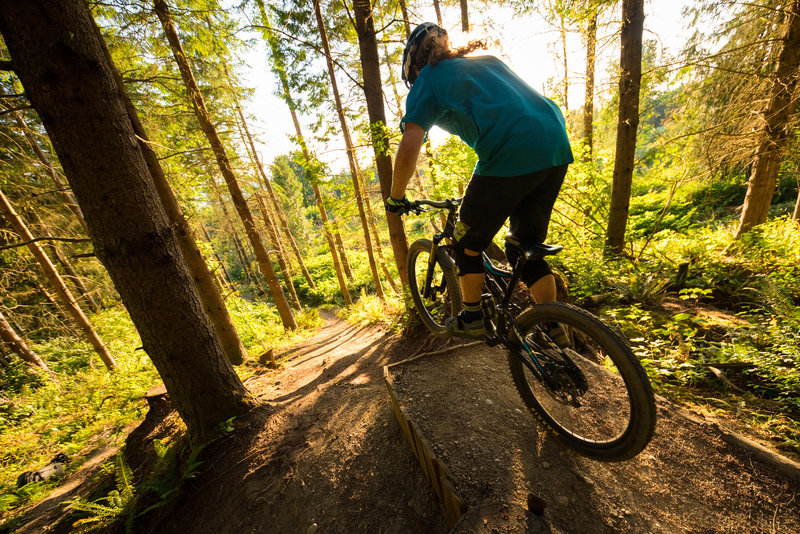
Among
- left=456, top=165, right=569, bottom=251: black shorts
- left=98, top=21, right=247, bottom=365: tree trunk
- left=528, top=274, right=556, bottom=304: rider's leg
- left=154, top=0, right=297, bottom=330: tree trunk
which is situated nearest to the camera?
left=456, top=165, right=569, bottom=251: black shorts

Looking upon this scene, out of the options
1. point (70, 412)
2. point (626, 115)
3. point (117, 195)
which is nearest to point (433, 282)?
point (117, 195)

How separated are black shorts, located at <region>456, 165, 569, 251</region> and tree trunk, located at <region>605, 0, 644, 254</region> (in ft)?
18.1

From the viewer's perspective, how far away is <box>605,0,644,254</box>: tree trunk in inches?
199

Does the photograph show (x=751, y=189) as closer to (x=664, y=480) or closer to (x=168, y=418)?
(x=664, y=480)

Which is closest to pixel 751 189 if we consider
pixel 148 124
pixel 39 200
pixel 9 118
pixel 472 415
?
pixel 472 415

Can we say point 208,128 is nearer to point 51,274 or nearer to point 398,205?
point 51,274

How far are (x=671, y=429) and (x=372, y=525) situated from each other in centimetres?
233

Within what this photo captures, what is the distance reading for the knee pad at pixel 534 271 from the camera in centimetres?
218

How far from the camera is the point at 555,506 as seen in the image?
64.2 inches

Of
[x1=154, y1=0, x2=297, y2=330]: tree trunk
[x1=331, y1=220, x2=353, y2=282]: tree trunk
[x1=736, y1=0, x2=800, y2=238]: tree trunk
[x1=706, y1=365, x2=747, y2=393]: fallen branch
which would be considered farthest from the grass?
[x1=736, y1=0, x2=800, y2=238]: tree trunk

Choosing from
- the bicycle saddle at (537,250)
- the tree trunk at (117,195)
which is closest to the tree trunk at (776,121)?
the bicycle saddle at (537,250)

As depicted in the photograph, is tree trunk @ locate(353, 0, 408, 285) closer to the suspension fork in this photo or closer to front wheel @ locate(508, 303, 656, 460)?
the suspension fork

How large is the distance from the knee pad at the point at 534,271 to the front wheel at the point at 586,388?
1.05ft

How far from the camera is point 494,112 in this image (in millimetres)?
1692
